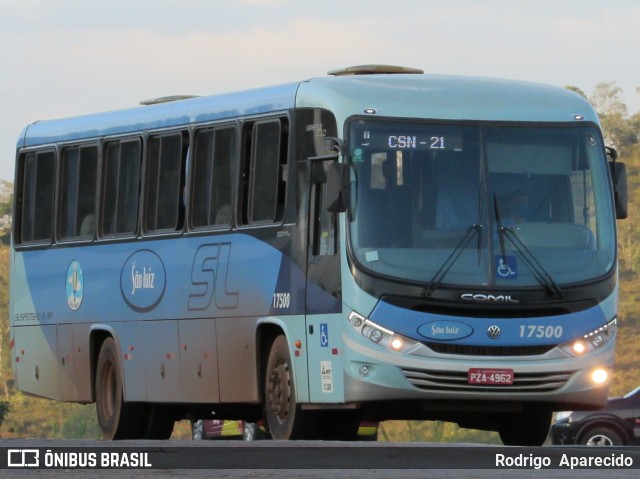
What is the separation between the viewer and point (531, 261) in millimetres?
19031

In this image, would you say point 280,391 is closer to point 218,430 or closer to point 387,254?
point 387,254

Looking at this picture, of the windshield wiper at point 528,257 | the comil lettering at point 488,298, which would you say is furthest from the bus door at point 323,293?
the windshield wiper at point 528,257

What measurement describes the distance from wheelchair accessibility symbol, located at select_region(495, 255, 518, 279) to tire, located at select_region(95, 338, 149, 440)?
19.8 ft

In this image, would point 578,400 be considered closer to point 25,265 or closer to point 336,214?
point 336,214

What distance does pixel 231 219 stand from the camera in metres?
21.2

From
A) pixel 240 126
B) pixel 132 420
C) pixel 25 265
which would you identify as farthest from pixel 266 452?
pixel 25 265

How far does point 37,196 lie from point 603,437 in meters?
8.48

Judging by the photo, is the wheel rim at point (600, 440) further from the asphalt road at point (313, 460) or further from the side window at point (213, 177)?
the asphalt road at point (313, 460)

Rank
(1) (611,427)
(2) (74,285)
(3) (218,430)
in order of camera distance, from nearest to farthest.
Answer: (2) (74,285) → (1) (611,427) → (3) (218,430)

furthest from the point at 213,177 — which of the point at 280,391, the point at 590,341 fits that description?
the point at 590,341

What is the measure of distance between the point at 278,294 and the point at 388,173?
1745mm

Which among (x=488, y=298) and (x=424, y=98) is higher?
(x=424, y=98)

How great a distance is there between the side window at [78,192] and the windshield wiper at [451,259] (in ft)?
21.0

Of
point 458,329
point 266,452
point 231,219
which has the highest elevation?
point 231,219
